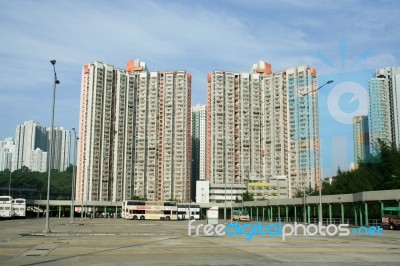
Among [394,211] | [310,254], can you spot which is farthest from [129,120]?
[310,254]

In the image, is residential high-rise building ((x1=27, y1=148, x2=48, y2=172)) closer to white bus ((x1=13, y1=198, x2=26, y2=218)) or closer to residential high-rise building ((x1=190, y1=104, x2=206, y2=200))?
residential high-rise building ((x1=190, y1=104, x2=206, y2=200))

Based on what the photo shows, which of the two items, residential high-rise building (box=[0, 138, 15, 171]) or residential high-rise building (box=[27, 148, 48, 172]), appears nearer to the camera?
residential high-rise building (box=[0, 138, 15, 171])

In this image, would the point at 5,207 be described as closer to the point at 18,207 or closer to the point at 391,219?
the point at 18,207

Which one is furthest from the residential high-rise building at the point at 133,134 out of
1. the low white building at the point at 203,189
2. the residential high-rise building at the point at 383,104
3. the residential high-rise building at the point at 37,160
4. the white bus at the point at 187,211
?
the residential high-rise building at the point at 383,104

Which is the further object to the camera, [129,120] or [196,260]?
[129,120]

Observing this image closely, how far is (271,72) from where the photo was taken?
502 feet

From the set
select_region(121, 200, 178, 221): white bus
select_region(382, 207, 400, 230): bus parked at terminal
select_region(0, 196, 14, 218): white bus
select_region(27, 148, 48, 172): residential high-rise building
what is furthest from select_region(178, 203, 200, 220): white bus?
select_region(27, 148, 48, 172): residential high-rise building

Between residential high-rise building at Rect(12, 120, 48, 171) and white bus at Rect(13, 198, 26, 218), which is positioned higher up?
residential high-rise building at Rect(12, 120, 48, 171)

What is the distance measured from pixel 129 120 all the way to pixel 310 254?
117736 mm

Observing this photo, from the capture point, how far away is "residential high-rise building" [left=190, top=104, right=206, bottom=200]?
18300 centimetres

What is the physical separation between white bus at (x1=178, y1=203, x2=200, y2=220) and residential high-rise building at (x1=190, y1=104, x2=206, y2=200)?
84407 millimetres

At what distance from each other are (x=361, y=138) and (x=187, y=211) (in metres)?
39.3

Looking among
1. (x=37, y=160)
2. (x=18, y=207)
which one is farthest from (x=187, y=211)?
(x=37, y=160)

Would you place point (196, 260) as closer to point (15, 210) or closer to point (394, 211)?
point (394, 211)
